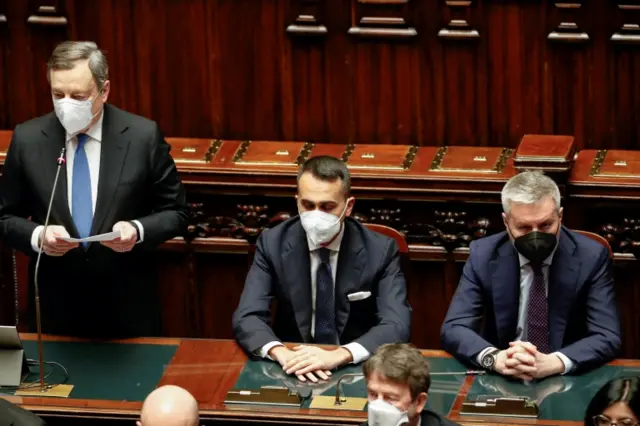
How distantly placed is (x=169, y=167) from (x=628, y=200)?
1.67 m

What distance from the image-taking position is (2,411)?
436 centimetres

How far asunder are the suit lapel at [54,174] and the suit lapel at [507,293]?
1321 mm

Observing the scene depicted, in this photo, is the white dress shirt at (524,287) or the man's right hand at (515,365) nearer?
the man's right hand at (515,365)

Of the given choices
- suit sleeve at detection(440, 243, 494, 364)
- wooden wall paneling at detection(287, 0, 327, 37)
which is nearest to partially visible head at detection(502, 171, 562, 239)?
suit sleeve at detection(440, 243, 494, 364)

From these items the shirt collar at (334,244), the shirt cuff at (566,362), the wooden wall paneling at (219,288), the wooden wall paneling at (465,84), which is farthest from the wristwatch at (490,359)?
the wooden wall paneling at (465,84)

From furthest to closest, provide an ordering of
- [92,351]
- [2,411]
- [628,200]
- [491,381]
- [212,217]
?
1. [212,217]
2. [628,200]
3. [92,351]
4. [491,381]
5. [2,411]

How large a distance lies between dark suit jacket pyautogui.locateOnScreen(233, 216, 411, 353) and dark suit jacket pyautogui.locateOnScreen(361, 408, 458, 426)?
76 centimetres

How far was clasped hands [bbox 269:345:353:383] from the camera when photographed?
15.6 ft

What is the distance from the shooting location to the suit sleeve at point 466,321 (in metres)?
4.84

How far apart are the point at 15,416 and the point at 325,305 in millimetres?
1154

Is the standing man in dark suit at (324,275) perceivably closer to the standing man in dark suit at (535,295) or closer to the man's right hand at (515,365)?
the standing man in dark suit at (535,295)

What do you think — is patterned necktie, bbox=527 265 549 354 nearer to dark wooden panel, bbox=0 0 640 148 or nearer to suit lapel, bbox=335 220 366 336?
suit lapel, bbox=335 220 366 336

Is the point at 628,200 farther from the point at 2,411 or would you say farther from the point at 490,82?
the point at 2,411

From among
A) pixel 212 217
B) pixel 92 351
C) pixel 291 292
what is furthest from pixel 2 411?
pixel 212 217
